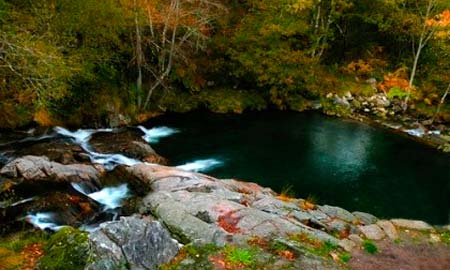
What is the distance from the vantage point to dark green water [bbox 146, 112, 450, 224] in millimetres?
18016

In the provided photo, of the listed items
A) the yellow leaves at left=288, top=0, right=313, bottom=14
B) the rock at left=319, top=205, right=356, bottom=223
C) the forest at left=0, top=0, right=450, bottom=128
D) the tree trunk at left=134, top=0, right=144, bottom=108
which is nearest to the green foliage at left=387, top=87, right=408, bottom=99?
the forest at left=0, top=0, right=450, bottom=128

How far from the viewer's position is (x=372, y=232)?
12711 mm

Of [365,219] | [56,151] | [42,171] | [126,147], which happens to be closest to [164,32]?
[126,147]

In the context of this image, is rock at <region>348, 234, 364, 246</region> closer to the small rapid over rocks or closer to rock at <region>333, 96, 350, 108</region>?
the small rapid over rocks

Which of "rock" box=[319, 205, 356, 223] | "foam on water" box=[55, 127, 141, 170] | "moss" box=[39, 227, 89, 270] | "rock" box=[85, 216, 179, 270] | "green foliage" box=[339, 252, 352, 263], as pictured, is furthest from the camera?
"foam on water" box=[55, 127, 141, 170]

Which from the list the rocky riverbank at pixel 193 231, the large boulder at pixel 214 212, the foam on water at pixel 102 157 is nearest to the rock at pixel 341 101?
the rocky riverbank at pixel 193 231

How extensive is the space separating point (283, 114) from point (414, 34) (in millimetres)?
10774

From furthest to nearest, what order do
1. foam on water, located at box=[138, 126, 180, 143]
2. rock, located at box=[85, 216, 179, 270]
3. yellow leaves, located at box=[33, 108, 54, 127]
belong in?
foam on water, located at box=[138, 126, 180, 143], yellow leaves, located at box=[33, 108, 54, 127], rock, located at box=[85, 216, 179, 270]

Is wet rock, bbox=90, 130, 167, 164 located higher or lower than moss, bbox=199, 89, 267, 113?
higher

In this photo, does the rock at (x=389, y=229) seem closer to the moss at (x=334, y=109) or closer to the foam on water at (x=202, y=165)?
the foam on water at (x=202, y=165)

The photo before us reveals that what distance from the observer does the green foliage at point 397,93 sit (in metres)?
30.4

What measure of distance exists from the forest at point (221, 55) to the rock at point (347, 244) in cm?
1125

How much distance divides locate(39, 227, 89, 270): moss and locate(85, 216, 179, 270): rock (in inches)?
6.0

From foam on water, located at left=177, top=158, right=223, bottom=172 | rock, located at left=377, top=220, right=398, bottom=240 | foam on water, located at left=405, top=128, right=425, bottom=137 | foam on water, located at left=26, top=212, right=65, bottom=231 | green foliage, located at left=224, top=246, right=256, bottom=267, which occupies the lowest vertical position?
foam on water, located at left=405, top=128, right=425, bottom=137
